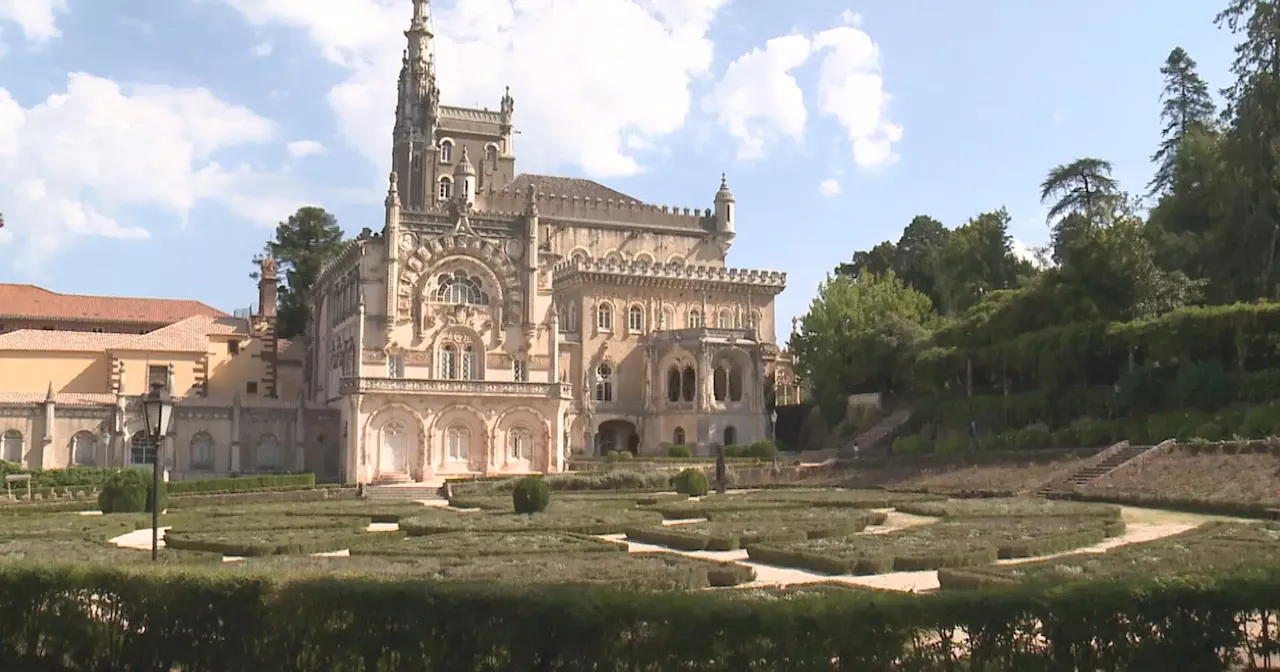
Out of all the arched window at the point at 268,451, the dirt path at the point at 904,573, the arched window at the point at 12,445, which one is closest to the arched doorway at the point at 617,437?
the arched window at the point at 268,451

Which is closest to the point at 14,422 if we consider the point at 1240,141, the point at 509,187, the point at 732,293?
the point at 509,187

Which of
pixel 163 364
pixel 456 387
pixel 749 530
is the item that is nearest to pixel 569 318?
pixel 456 387

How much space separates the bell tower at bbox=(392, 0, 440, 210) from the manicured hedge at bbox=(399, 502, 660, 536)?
166 feet

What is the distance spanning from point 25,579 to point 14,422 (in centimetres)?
4429

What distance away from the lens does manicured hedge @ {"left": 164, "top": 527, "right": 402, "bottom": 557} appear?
2145 centimetres

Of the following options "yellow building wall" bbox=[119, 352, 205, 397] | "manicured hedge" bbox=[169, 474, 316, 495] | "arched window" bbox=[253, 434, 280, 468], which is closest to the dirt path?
"manicured hedge" bbox=[169, 474, 316, 495]

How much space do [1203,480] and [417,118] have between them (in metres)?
62.8

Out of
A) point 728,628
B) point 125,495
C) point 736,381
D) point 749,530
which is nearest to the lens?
point 728,628

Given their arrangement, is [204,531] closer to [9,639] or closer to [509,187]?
[9,639]

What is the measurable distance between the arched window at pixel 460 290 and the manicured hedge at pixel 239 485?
47.3 ft

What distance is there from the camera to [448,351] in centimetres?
5556

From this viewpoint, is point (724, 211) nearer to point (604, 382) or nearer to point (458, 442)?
Result: point (604, 382)

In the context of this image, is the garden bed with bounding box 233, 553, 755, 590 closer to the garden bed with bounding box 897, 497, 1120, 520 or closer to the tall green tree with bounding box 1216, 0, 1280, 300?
the garden bed with bounding box 897, 497, 1120, 520

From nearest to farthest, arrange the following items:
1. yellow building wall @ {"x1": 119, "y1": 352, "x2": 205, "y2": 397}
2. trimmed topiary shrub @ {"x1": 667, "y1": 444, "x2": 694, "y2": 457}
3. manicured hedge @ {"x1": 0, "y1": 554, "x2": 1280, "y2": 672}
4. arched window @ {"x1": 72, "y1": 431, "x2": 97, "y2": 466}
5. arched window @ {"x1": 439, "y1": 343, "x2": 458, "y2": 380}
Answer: manicured hedge @ {"x1": 0, "y1": 554, "x2": 1280, "y2": 672} → arched window @ {"x1": 72, "y1": 431, "x2": 97, "y2": 466} → arched window @ {"x1": 439, "y1": 343, "x2": 458, "y2": 380} → trimmed topiary shrub @ {"x1": 667, "y1": 444, "x2": 694, "y2": 457} → yellow building wall @ {"x1": 119, "y1": 352, "x2": 205, "y2": 397}
